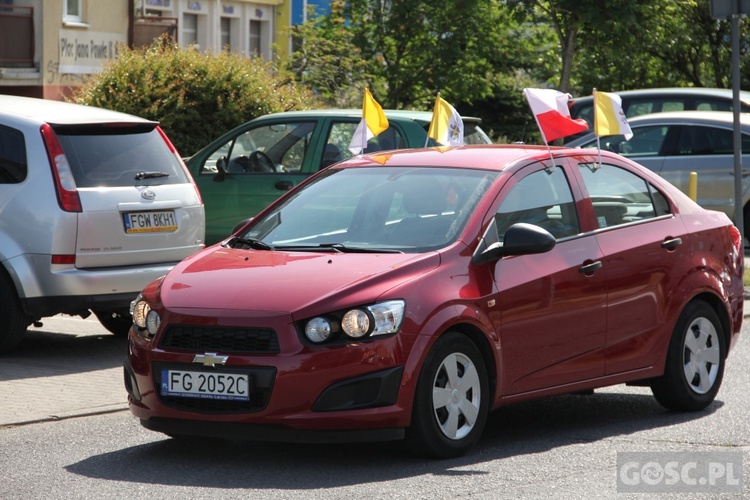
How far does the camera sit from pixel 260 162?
569 inches

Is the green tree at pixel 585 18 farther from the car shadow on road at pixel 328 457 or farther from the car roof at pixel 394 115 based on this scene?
the car shadow on road at pixel 328 457

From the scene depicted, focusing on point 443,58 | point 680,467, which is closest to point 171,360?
point 680,467

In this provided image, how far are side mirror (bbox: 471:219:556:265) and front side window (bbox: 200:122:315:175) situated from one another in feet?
23.4

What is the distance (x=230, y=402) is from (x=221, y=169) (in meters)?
7.95

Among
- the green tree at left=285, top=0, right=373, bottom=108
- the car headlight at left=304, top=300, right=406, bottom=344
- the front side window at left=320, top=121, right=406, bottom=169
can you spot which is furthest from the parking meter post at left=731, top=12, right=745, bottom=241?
the green tree at left=285, top=0, right=373, bottom=108

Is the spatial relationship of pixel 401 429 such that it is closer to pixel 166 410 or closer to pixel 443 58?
pixel 166 410

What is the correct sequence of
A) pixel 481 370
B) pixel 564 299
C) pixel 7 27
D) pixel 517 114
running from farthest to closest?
1. pixel 517 114
2. pixel 7 27
3. pixel 564 299
4. pixel 481 370

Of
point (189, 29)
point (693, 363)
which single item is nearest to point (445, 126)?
point (693, 363)

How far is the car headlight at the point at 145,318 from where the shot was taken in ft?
22.8

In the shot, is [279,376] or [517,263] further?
[517,263]

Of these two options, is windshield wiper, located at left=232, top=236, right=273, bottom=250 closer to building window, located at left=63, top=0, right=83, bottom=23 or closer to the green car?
the green car

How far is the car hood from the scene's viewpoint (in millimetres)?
6586

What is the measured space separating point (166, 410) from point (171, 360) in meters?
0.25

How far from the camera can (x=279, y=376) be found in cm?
648
